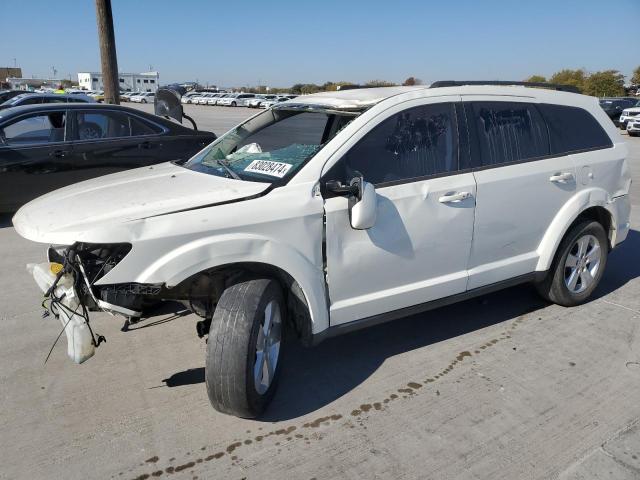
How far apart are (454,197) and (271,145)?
130 cm

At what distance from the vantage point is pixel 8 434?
107 inches

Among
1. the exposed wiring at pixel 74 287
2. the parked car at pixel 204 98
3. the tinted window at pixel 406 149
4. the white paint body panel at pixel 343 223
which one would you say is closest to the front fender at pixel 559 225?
the white paint body panel at pixel 343 223

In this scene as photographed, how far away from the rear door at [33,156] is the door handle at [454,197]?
5.13 meters

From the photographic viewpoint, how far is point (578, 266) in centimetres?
429

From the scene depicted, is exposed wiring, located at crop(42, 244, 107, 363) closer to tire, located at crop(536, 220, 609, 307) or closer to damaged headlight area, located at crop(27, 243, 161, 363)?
damaged headlight area, located at crop(27, 243, 161, 363)

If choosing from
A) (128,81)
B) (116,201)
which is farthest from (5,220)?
(128,81)

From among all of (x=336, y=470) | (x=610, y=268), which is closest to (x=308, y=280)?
(x=336, y=470)

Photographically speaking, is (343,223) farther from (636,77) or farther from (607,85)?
(636,77)

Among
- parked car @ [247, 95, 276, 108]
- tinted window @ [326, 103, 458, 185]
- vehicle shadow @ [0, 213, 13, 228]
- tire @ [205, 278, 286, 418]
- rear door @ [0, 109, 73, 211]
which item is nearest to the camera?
tire @ [205, 278, 286, 418]

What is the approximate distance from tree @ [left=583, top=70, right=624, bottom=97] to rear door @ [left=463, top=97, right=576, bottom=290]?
5703 cm

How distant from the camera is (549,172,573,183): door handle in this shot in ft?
12.6

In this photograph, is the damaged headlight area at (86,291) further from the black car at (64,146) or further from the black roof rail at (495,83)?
the black car at (64,146)

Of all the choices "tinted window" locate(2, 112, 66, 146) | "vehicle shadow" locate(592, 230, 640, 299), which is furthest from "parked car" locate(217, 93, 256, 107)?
"vehicle shadow" locate(592, 230, 640, 299)

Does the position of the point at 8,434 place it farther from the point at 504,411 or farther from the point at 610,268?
the point at 610,268
